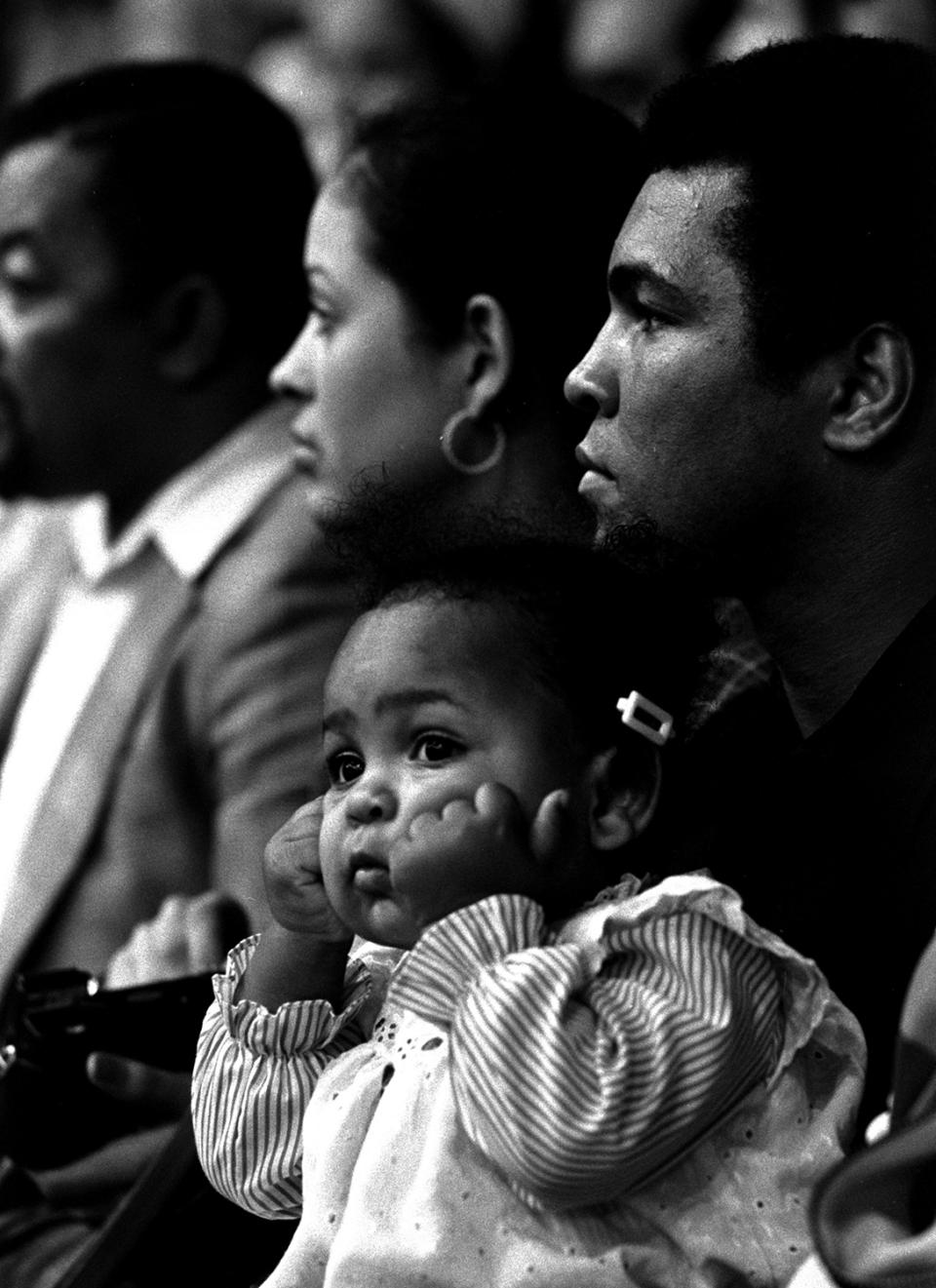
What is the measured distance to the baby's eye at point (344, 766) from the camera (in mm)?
1056

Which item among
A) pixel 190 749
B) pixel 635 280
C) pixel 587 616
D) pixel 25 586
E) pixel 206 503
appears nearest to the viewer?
pixel 587 616

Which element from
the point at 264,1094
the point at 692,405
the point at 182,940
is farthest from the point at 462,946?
the point at 182,940

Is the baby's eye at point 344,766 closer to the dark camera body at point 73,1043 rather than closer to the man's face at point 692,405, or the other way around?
the man's face at point 692,405

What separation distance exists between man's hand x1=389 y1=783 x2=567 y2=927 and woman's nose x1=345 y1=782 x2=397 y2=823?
0.07 ft

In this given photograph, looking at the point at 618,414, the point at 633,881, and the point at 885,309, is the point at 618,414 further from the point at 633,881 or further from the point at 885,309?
the point at 633,881

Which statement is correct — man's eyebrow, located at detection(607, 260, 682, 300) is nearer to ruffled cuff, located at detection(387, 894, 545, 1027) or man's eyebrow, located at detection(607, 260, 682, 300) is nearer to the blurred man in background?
ruffled cuff, located at detection(387, 894, 545, 1027)

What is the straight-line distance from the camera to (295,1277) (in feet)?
3.31

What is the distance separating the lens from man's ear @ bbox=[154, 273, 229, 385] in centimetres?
202

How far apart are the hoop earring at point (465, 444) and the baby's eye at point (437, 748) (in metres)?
0.41

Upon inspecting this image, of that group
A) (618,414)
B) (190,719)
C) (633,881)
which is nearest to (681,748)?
(633,881)

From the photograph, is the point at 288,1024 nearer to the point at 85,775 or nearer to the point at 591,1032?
the point at 591,1032

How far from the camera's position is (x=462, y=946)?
3.15 ft

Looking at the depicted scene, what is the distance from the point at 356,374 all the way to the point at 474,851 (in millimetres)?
653

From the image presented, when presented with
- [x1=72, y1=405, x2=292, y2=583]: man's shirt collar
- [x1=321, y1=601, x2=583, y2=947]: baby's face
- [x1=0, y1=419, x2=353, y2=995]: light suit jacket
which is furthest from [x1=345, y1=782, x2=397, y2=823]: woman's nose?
[x1=72, y1=405, x2=292, y2=583]: man's shirt collar
